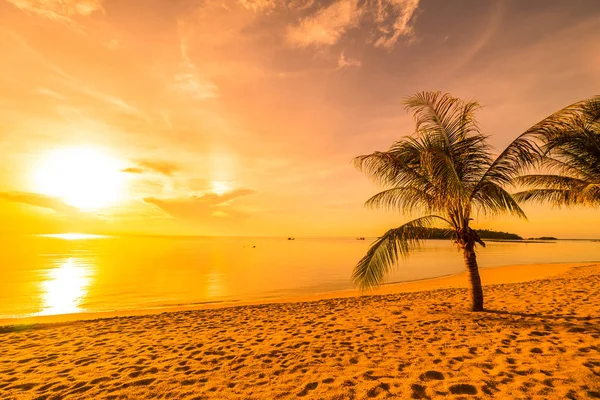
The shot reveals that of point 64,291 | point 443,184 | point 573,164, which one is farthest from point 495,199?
point 64,291

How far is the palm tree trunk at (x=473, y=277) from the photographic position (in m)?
8.37

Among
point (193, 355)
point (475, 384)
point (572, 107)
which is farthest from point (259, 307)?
point (572, 107)

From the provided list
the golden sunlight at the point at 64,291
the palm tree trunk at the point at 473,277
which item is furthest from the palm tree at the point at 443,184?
the golden sunlight at the point at 64,291

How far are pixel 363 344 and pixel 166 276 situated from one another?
2156 cm

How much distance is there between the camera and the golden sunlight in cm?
1320

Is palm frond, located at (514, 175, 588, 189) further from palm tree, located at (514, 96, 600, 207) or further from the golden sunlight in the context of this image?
the golden sunlight

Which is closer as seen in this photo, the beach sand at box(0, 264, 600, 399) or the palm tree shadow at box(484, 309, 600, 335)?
the beach sand at box(0, 264, 600, 399)

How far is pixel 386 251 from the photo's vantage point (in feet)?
26.2

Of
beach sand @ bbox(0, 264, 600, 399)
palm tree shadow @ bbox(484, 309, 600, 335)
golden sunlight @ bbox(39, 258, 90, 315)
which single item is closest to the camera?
beach sand @ bbox(0, 264, 600, 399)

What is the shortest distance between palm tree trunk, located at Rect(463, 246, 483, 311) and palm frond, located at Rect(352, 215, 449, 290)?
4.68ft

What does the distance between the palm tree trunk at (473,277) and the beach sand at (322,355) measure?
401mm

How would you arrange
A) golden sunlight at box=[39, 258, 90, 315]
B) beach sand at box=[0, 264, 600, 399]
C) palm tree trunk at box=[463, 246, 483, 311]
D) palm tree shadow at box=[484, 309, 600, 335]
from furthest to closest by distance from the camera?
golden sunlight at box=[39, 258, 90, 315] → palm tree trunk at box=[463, 246, 483, 311] → palm tree shadow at box=[484, 309, 600, 335] → beach sand at box=[0, 264, 600, 399]

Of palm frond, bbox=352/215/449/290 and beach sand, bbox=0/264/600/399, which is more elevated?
palm frond, bbox=352/215/449/290

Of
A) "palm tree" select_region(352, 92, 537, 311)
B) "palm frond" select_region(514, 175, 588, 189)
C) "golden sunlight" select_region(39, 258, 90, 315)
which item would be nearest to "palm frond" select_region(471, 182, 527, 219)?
"palm tree" select_region(352, 92, 537, 311)
